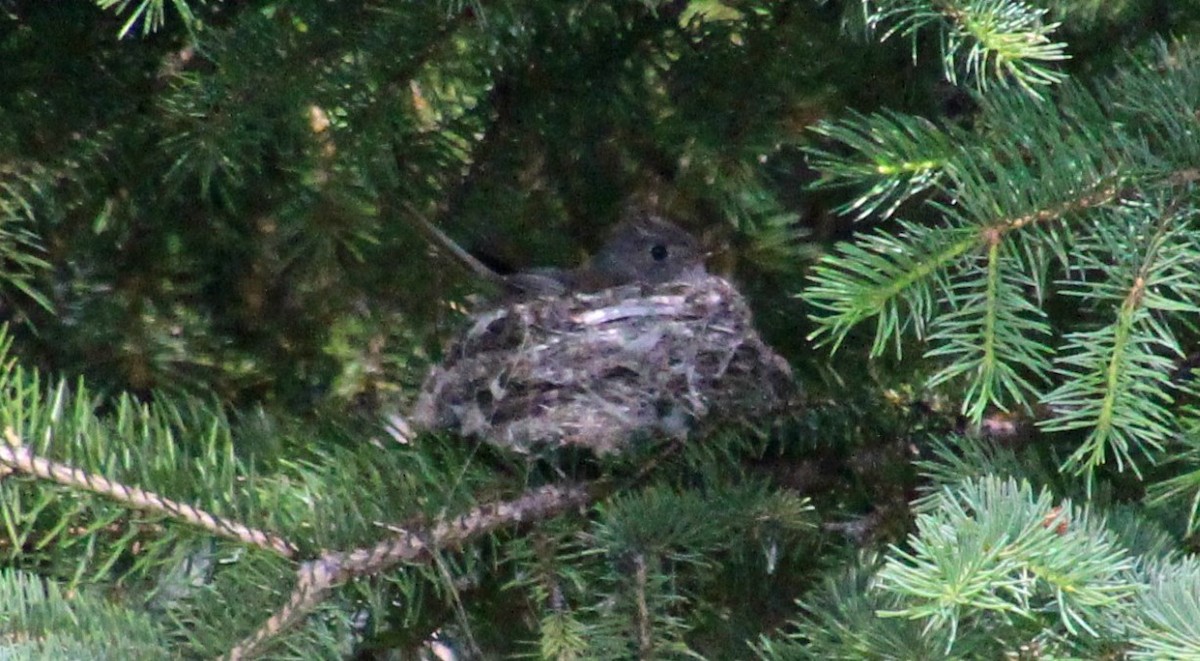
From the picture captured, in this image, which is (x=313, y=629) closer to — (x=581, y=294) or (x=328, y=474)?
(x=328, y=474)

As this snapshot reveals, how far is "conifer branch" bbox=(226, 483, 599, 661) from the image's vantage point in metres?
1.26

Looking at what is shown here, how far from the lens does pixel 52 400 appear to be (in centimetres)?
121

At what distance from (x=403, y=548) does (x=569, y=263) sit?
1.39 metres

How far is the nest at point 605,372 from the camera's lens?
1894mm

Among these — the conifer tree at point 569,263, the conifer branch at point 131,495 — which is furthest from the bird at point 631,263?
the conifer branch at point 131,495

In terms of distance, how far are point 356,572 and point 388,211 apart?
895 mm

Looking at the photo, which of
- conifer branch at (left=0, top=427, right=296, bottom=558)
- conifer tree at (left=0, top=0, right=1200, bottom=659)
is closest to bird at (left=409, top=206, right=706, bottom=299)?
conifer tree at (left=0, top=0, right=1200, bottom=659)

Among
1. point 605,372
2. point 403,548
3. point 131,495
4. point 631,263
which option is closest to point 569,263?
point 631,263

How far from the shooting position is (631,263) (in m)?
2.96

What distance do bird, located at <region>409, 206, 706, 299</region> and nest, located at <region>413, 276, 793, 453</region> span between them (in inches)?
5.3

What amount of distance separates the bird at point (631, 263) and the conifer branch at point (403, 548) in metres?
0.95

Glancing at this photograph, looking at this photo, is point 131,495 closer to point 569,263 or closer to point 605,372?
point 605,372

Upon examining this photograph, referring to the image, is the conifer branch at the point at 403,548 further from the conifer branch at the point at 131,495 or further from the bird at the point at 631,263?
the bird at the point at 631,263

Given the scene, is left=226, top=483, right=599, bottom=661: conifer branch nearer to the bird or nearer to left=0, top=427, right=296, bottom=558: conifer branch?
left=0, top=427, right=296, bottom=558: conifer branch
